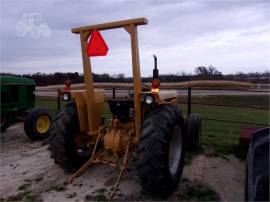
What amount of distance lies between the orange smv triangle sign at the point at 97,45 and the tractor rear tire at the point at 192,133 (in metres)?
2.05

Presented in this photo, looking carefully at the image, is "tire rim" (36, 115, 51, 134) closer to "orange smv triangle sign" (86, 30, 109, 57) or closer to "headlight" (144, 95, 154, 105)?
"orange smv triangle sign" (86, 30, 109, 57)

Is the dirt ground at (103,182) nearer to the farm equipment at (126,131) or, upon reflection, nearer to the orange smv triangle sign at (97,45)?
the farm equipment at (126,131)

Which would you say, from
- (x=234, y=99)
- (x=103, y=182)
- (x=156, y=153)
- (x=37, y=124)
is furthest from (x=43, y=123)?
(x=234, y=99)

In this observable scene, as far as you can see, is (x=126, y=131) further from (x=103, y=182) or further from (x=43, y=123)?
(x=43, y=123)

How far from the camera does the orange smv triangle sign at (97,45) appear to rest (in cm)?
455

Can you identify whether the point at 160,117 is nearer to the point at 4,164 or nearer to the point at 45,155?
the point at 45,155

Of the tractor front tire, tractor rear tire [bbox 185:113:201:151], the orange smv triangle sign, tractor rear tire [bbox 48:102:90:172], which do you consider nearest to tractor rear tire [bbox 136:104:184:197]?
the orange smv triangle sign

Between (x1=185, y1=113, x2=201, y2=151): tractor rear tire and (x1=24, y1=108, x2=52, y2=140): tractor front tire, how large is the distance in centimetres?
361

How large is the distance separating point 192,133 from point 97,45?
88.2 inches

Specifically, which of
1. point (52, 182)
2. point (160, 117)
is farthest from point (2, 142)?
point (160, 117)

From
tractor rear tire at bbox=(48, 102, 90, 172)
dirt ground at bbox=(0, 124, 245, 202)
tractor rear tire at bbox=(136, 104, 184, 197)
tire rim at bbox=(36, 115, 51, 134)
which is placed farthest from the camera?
tire rim at bbox=(36, 115, 51, 134)

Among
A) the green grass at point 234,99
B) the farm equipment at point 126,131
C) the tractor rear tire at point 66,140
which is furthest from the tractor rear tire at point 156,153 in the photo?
the green grass at point 234,99

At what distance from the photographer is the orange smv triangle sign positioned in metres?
4.55

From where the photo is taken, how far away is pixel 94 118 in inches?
197
